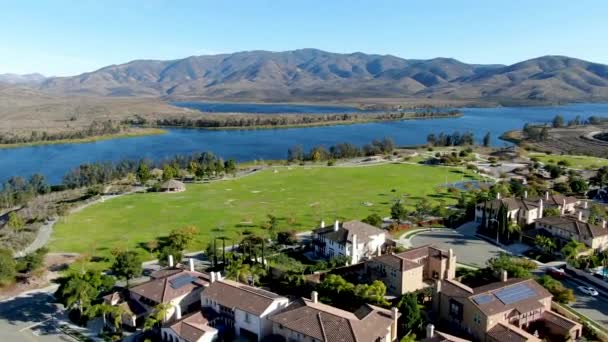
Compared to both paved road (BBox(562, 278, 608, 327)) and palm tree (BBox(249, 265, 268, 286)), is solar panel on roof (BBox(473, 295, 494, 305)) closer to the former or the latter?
paved road (BBox(562, 278, 608, 327))

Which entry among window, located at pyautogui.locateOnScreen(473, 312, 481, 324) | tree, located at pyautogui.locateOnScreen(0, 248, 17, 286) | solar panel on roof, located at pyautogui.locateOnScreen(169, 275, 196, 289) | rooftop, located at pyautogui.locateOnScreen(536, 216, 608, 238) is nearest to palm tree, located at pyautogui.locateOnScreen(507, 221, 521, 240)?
rooftop, located at pyautogui.locateOnScreen(536, 216, 608, 238)

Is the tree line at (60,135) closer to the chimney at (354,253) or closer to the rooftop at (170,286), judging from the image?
the rooftop at (170,286)

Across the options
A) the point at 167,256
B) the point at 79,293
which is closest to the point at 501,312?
the point at 167,256

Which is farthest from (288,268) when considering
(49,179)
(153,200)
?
(49,179)

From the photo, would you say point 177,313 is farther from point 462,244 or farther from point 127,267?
point 462,244

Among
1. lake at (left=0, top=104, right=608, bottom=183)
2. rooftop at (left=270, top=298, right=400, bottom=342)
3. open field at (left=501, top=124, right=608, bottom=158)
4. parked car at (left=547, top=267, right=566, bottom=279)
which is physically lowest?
lake at (left=0, top=104, right=608, bottom=183)
